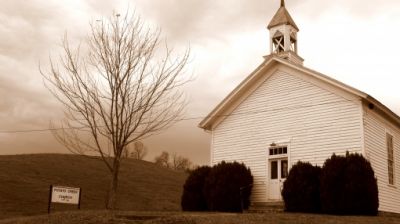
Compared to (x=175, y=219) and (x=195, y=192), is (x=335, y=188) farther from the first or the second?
(x=195, y=192)

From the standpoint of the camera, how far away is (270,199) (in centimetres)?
2223

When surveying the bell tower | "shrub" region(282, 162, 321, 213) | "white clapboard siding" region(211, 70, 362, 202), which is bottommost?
"shrub" region(282, 162, 321, 213)

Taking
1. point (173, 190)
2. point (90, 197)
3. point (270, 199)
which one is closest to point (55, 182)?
point (90, 197)

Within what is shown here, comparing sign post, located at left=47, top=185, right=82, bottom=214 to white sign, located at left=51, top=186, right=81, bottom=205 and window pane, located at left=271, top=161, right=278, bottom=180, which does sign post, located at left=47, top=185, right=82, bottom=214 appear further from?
window pane, located at left=271, top=161, right=278, bottom=180

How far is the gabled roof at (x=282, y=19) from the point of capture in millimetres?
25188

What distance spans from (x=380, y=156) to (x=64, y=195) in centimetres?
1343

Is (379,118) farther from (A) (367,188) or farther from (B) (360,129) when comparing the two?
(A) (367,188)

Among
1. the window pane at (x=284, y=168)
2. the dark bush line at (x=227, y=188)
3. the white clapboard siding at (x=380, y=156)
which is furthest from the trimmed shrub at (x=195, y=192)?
the white clapboard siding at (x=380, y=156)

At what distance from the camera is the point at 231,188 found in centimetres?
2228

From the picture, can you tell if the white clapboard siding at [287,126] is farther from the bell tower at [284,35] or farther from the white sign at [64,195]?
the white sign at [64,195]

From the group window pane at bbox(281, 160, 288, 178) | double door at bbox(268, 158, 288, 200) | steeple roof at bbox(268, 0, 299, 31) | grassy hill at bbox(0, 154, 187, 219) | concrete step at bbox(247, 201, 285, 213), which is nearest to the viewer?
concrete step at bbox(247, 201, 285, 213)

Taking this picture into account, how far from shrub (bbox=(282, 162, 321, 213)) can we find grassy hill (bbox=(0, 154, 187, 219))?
15969 mm

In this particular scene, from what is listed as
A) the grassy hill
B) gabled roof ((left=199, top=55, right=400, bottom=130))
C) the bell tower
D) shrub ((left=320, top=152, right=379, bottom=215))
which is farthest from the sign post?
the bell tower

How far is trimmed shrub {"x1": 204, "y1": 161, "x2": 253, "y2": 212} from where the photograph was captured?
874 inches
